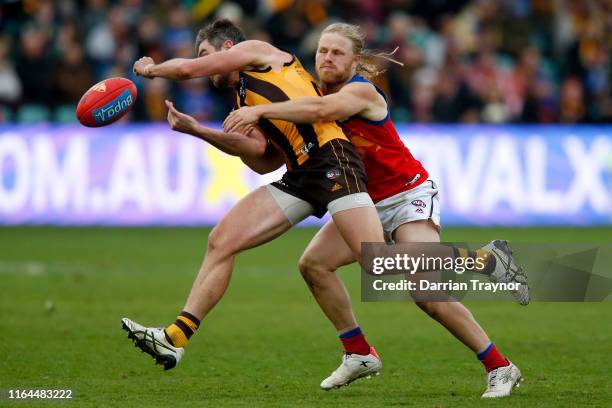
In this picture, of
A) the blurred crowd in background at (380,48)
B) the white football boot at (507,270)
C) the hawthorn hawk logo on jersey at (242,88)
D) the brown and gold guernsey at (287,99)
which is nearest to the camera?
the brown and gold guernsey at (287,99)

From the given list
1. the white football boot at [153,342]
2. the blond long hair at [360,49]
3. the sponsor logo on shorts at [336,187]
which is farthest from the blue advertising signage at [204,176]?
the white football boot at [153,342]

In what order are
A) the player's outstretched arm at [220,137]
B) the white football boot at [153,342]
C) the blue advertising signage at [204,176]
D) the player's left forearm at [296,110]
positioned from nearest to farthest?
1. the white football boot at [153,342]
2. the player's left forearm at [296,110]
3. the player's outstretched arm at [220,137]
4. the blue advertising signage at [204,176]

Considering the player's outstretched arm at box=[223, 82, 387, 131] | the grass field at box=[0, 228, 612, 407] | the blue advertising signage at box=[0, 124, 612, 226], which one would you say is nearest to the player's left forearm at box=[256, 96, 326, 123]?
the player's outstretched arm at box=[223, 82, 387, 131]

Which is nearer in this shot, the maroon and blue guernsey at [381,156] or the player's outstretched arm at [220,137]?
the player's outstretched arm at [220,137]

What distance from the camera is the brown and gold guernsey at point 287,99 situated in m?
7.77

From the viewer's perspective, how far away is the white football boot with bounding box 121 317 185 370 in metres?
7.35

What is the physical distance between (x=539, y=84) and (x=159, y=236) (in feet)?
25.9

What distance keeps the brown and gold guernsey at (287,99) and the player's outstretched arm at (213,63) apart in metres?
0.13

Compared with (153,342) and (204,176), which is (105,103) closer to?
(153,342)

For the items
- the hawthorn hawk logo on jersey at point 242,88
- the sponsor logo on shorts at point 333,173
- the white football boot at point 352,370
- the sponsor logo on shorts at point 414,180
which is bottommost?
the white football boot at point 352,370

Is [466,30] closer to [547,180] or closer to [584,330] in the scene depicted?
[547,180]

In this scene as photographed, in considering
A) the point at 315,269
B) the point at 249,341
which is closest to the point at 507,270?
the point at 315,269

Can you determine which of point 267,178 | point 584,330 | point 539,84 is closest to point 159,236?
point 267,178

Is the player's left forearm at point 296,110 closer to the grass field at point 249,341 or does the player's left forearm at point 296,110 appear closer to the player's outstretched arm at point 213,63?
the player's outstretched arm at point 213,63
